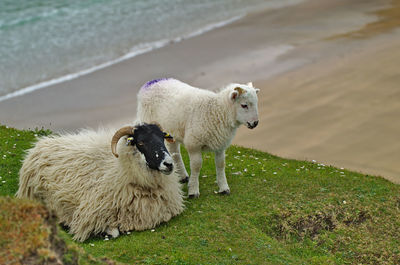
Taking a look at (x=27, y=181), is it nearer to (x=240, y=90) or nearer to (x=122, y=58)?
(x=240, y=90)

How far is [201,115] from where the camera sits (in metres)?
9.92

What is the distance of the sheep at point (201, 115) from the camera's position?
962cm

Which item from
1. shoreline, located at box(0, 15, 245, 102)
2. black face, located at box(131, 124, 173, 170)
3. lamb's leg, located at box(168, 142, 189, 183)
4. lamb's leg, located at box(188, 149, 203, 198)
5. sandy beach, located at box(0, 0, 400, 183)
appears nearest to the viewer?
black face, located at box(131, 124, 173, 170)

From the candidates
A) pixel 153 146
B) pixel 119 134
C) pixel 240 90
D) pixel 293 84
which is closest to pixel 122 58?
pixel 293 84

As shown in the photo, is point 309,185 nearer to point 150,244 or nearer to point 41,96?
point 150,244

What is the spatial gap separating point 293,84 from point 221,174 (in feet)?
32.3

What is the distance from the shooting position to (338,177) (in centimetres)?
1195

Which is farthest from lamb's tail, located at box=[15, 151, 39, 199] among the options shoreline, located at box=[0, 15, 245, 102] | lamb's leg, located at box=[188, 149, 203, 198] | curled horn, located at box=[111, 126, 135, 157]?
shoreline, located at box=[0, 15, 245, 102]

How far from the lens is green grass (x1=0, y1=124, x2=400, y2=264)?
8.23 metres

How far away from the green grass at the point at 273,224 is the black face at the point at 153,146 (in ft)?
3.92

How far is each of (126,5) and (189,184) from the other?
2638cm

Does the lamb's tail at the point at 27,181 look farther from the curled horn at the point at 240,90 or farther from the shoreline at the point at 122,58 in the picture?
the shoreline at the point at 122,58

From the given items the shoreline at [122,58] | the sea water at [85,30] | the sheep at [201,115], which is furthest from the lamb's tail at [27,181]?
the sea water at [85,30]

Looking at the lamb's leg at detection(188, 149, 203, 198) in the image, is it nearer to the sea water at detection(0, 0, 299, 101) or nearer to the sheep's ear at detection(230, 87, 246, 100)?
the sheep's ear at detection(230, 87, 246, 100)
